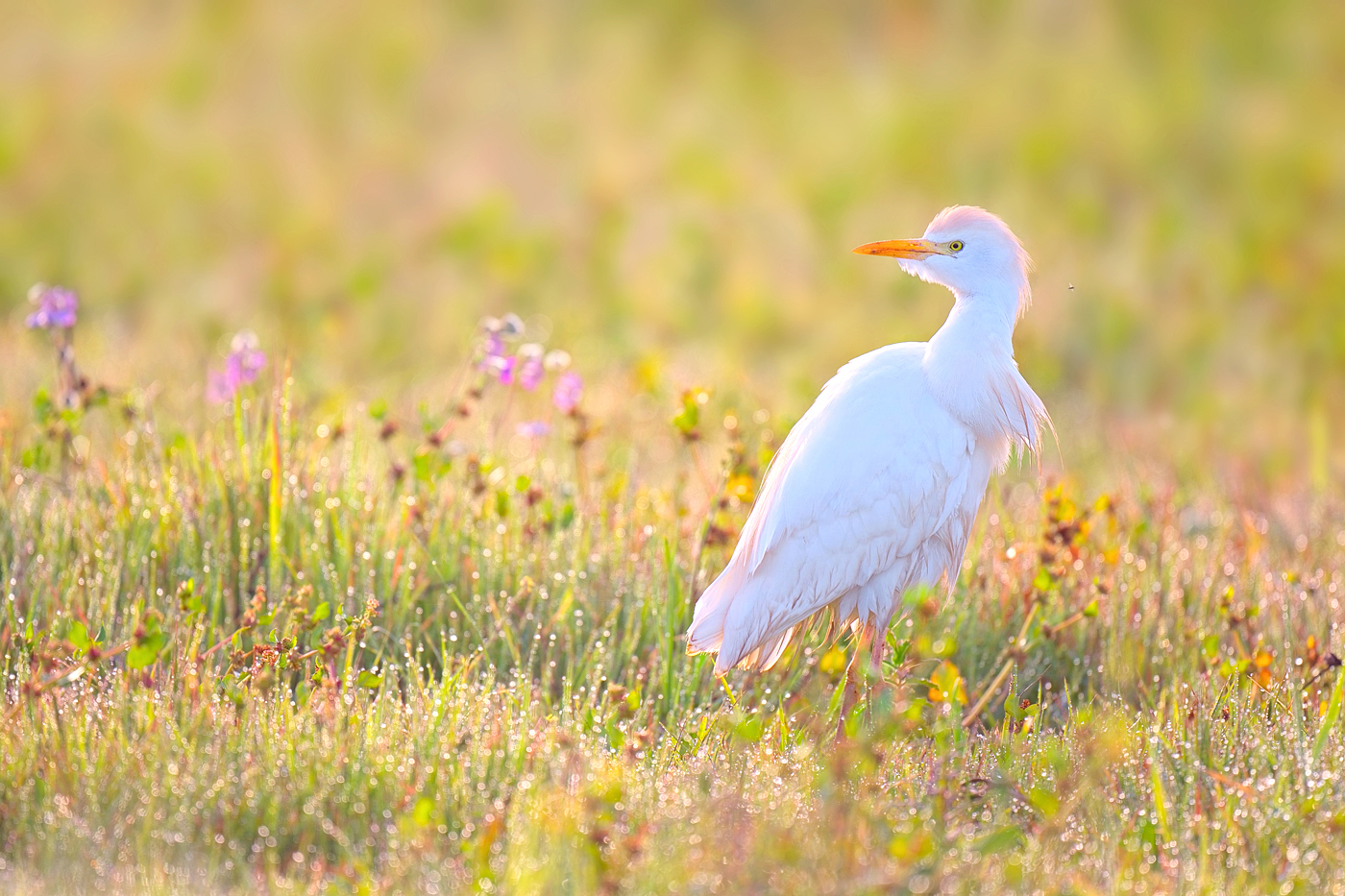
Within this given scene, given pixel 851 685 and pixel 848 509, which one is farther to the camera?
pixel 851 685

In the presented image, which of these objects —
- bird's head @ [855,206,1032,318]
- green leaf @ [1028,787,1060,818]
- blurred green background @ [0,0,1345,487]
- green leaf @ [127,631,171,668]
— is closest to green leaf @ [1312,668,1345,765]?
green leaf @ [1028,787,1060,818]

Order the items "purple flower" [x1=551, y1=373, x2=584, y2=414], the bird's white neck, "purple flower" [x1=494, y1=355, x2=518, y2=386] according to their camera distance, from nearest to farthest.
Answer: the bird's white neck
"purple flower" [x1=494, y1=355, x2=518, y2=386]
"purple flower" [x1=551, y1=373, x2=584, y2=414]

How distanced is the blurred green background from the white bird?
3.21 meters

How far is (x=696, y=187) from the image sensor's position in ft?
37.0

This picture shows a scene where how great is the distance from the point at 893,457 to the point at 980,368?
13.5 inches

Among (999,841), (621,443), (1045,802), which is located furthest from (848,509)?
(621,443)

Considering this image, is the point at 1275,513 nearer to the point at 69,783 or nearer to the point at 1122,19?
the point at 69,783

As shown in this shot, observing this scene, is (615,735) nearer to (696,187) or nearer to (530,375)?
(530,375)

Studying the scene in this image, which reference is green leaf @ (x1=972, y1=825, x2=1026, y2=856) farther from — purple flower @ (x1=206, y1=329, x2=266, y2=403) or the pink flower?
purple flower @ (x1=206, y1=329, x2=266, y2=403)

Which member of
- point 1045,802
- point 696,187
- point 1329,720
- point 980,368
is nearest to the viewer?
point 1045,802

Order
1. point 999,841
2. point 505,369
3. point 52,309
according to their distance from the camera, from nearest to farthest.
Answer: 1. point 999,841
2. point 505,369
3. point 52,309

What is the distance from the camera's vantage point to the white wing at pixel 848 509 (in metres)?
3.46

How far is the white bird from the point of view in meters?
3.46

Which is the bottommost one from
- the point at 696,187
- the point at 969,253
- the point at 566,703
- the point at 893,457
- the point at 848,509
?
the point at 566,703
